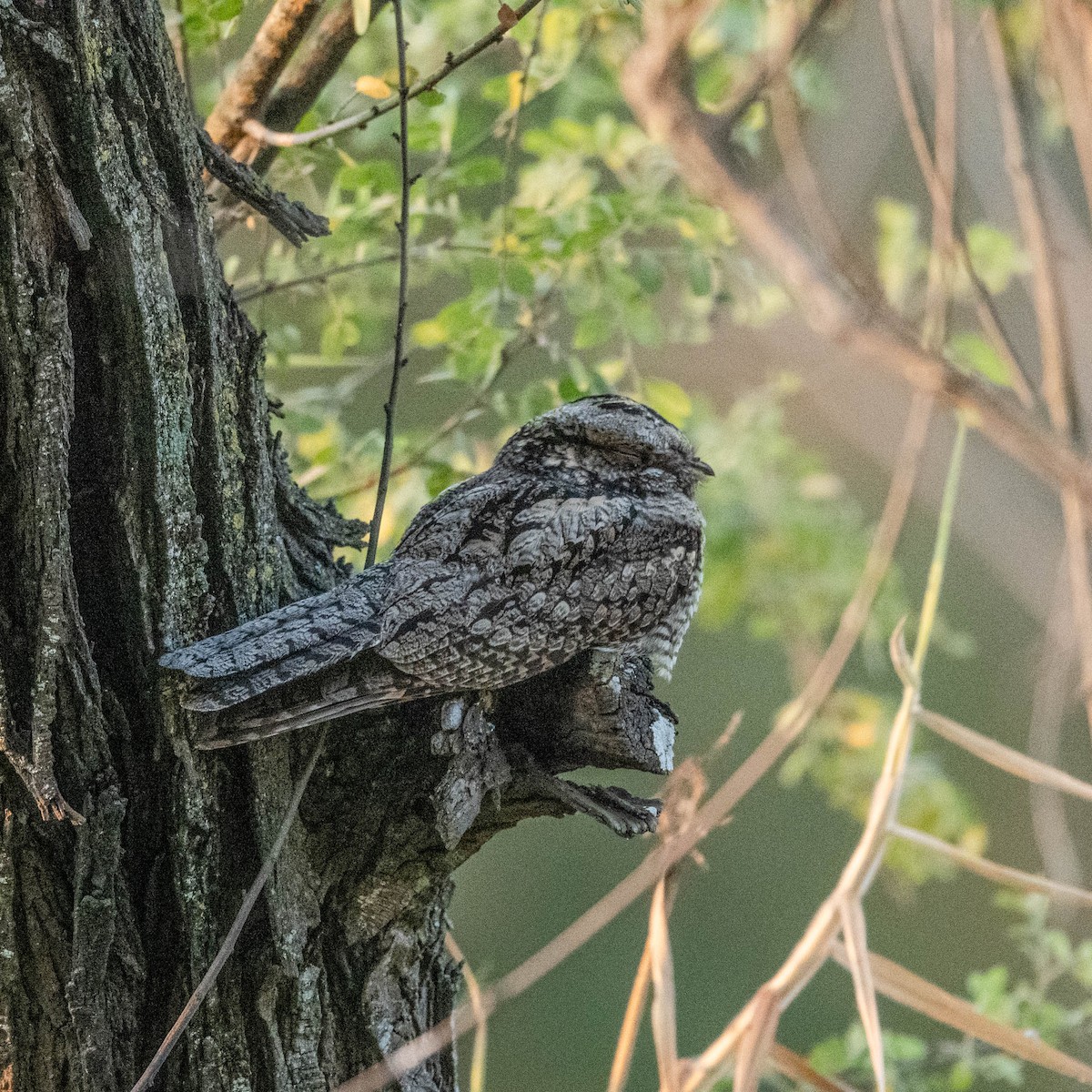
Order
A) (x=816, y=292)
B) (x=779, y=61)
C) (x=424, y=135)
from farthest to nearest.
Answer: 1. (x=424, y=135)
2. (x=779, y=61)
3. (x=816, y=292)

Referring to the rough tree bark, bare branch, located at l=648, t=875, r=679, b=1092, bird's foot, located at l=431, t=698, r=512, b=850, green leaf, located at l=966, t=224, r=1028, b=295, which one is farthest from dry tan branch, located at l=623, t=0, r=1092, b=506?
green leaf, located at l=966, t=224, r=1028, b=295

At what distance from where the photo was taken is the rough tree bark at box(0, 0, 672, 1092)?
5.13 feet

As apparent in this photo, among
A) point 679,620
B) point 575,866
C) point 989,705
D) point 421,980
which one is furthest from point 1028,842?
point 421,980

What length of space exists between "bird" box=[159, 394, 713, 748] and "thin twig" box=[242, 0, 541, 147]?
2.39 ft

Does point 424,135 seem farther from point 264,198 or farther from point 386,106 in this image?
point 264,198

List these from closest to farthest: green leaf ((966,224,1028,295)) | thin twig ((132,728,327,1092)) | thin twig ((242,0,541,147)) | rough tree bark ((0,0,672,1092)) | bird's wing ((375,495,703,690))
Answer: thin twig ((132,728,327,1092)) < rough tree bark ((0,0,672,1092)) < bird's wing ((375,495,703,690)) < thin twig ((242,0,541,147)) < green leaf ((966,224,1028,295))

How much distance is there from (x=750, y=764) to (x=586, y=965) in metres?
7.36

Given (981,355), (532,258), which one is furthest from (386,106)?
(981,355)

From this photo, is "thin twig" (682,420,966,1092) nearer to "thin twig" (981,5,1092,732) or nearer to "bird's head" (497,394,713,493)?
"thin twig" (981,5,1092,732)

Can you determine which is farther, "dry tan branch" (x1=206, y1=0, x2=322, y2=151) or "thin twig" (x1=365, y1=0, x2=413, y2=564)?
"dry tan branch" (x1=206, y1=0, x2=322, y2=151)

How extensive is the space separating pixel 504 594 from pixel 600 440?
64 cm

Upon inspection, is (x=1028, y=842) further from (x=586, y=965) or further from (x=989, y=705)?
(x=586, y=965)

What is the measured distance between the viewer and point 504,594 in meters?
2.03

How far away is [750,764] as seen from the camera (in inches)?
36.8
